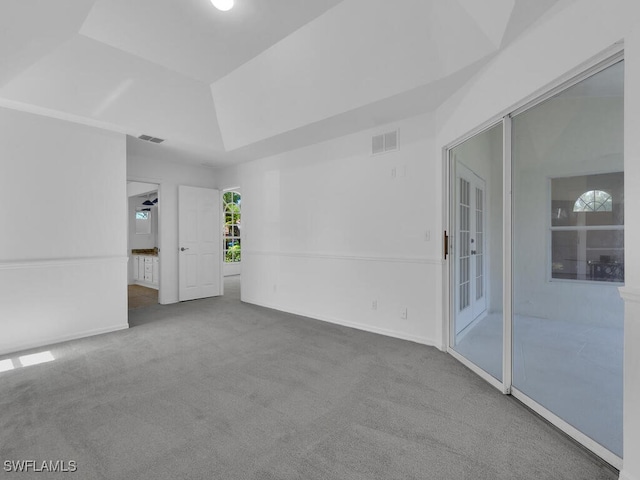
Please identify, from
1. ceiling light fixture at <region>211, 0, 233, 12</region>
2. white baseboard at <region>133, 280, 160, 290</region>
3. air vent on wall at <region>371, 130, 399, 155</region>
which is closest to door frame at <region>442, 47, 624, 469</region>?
air vent on wall at <region>371, 130, 399, 155</region>

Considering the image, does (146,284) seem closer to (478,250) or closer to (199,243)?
(199,243)

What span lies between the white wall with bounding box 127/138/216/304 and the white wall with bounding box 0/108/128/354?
121cm

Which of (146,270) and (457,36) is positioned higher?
(457,36)

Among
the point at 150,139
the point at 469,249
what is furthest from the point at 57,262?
the point at 469,249

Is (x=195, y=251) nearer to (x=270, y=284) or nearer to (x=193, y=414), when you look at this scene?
(x=270, y=284)

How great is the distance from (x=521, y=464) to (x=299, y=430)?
1224 mm

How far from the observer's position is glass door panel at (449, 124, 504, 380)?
2.82 metres

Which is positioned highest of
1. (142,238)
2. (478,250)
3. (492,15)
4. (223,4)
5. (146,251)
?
(223,4)

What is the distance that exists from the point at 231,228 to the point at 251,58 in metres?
6.60

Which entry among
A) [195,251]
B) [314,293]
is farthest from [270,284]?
[195,251]

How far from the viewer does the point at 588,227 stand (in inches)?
79.0

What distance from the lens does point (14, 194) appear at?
10.7ft

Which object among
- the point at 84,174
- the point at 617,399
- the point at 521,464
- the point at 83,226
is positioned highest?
the point at 84,174

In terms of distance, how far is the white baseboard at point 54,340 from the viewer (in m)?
3.26
